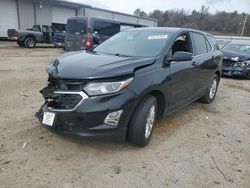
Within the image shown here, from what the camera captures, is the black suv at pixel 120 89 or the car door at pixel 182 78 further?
the car door at pixel 182 78

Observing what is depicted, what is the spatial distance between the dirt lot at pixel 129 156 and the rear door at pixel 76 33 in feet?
25.3

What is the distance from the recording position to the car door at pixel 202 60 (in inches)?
198

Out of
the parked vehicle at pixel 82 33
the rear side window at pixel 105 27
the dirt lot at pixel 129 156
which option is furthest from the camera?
the rear side window at pixel 105 27

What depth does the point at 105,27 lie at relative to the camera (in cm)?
1434

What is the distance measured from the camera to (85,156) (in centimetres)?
→ 334

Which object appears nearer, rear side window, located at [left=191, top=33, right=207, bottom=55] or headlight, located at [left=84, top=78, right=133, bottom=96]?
headlight, located at [left=84, top=78, right=133, bottom=96]

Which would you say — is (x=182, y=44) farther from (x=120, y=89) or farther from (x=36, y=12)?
(x=36, y=12)

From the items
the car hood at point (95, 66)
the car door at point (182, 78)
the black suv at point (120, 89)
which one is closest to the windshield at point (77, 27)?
the black suv at point (120, 89)

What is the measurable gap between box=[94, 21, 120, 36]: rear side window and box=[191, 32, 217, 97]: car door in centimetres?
848

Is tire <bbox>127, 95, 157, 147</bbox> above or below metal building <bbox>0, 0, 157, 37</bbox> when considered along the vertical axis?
below

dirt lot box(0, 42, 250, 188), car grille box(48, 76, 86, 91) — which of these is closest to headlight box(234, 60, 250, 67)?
dirt lot box(0, 42, 250, 188)

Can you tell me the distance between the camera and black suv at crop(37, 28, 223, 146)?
10.0ft

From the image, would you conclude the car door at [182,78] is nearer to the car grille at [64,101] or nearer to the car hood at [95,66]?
the car hood at [95,66]

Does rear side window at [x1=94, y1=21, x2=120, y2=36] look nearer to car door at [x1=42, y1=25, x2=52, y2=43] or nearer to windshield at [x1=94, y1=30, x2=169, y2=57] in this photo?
car door at [x1=42, y1=25, x2=52, y2=43]
